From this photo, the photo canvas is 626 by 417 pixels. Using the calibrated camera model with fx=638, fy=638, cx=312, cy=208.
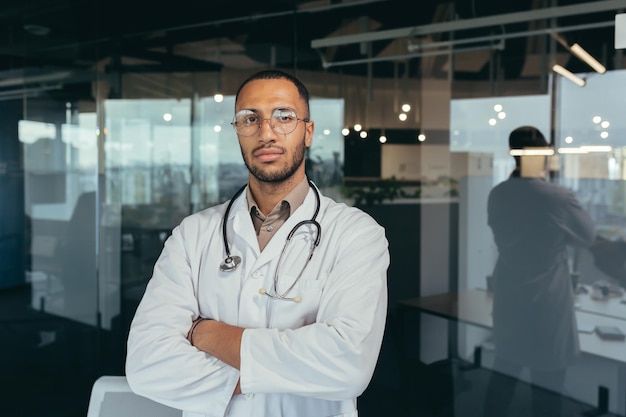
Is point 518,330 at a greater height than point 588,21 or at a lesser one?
lesser

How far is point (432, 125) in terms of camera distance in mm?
3367

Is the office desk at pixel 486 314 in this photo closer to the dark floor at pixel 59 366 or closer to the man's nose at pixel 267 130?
the dark floor at pixel 59 366

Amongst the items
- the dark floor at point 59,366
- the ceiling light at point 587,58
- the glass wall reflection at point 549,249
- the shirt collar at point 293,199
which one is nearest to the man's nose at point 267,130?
the shirt collar at point 293,199

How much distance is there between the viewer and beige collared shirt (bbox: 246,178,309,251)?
1.75 m

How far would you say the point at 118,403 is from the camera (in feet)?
5.86

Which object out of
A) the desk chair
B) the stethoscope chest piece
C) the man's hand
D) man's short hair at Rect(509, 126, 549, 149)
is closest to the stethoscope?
the stethoscope chest piece

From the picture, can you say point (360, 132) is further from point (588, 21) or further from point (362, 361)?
point (362, 361)

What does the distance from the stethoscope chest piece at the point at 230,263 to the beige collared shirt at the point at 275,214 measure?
0.32 ft

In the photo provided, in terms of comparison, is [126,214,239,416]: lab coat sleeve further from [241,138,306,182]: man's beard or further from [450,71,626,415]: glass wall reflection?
[450,71,626,415]: glass wall reflection

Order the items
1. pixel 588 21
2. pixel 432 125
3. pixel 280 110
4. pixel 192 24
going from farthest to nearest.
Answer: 1. pixel 192 24
2. pixel 432 125
3. pixel 588 21
4. pixel 280 110

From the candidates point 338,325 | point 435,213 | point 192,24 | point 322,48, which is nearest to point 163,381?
point 338,325

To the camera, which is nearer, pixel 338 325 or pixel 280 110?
pixel 338 325

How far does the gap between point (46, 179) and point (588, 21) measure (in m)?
3.41

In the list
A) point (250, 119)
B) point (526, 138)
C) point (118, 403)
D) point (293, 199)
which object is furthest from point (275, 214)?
point (526, 138)
